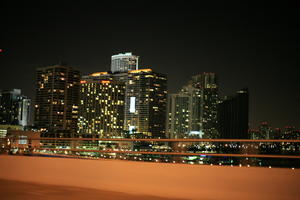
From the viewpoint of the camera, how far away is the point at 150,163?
8.80 meters

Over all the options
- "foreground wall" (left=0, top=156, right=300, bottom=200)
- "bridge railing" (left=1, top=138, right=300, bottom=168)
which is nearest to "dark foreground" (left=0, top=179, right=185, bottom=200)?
"foreground wall" (left=0, top=156, right=300, bottom=200)

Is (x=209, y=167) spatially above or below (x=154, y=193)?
above

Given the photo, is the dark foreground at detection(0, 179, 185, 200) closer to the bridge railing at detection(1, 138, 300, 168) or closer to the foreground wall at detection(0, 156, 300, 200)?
the foreground wall at detection(0, 156, 300, 200)

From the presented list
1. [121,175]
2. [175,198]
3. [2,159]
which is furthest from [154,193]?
[2,159]

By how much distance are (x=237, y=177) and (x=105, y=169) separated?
3323mm

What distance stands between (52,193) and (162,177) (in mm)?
2361

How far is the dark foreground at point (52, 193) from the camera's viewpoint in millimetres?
7399

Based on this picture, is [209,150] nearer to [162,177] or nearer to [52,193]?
[162,177]

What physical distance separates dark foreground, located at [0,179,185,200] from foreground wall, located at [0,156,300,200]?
56 cm

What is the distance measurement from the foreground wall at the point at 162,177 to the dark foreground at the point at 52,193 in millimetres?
564

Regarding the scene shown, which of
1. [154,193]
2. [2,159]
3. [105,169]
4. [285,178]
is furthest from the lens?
[2,159]

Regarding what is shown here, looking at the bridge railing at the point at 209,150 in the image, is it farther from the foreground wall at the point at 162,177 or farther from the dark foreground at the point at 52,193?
the dark foreground at the point at 52,193

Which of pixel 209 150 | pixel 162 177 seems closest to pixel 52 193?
pixel 162 177

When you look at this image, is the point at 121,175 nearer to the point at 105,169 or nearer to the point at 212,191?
the point at 105,169
